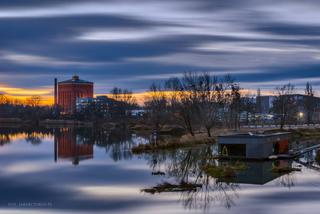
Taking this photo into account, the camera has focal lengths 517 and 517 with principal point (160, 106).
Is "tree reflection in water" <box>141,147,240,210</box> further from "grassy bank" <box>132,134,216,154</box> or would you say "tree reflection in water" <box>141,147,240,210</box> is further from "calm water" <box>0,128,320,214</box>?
"grassy bank" <box>132,134,216,154</box>

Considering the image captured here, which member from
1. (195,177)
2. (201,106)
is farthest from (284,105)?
(195,177)

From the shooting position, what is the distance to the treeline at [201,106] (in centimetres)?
7688

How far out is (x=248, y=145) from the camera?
45.0 m

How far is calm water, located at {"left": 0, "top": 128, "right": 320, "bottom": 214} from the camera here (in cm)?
2433

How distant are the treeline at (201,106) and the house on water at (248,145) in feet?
75.1

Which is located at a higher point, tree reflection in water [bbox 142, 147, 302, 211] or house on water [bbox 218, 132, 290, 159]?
house on water [bbox 218, 132, 290, 159]

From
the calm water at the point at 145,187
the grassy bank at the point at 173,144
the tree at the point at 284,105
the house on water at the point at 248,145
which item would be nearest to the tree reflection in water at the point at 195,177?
the calm water at the point at 145,187

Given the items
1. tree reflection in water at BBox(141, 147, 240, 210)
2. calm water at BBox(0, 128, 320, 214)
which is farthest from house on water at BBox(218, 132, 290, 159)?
calm water at BBox(0, 128, 320, 214)

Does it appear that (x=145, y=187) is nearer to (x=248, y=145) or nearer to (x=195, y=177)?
(x=195, y=177)

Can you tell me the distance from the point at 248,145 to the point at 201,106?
35.7 m

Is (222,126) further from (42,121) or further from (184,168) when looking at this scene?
(42,121)

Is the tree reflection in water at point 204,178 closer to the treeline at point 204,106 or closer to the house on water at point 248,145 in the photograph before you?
the house on water at point 248,145

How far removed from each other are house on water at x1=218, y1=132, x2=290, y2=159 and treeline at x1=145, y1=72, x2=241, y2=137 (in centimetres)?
2288

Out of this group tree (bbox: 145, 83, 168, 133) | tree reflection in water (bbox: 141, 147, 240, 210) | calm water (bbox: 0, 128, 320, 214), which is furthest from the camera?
tree (bbox: 145, 83, 168, 133)
